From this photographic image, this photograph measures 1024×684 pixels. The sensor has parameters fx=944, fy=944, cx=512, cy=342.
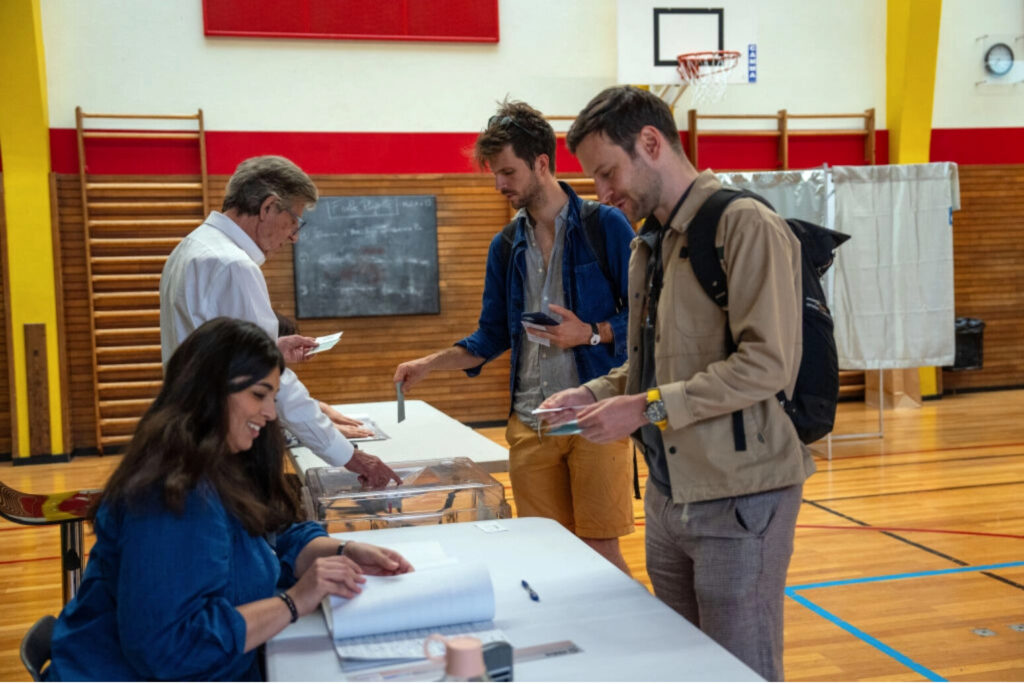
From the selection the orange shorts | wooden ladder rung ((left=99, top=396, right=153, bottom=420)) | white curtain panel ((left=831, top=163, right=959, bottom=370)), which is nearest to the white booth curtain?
white curtain panel ((left=831, top=163, right=959, bottom=370))

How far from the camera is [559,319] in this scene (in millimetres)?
2570

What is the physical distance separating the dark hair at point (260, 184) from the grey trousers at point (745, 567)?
1558 mm

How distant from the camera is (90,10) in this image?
719 centimetres

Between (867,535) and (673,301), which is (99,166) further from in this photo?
(673,301)

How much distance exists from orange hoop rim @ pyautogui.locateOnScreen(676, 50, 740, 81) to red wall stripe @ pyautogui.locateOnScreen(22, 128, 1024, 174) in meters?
0.68

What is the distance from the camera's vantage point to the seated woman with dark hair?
4.66 feet

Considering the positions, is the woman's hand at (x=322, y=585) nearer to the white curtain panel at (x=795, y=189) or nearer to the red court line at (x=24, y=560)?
the red court line at (x=24, y=560)

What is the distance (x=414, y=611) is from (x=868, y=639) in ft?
7.63

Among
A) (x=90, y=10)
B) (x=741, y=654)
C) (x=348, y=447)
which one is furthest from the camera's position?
(x=90, y=10)

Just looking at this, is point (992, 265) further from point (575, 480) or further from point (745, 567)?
point (745, 567)

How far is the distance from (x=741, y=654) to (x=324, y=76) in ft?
22.5

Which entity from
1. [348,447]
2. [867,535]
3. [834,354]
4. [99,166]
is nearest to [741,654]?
[834,354]

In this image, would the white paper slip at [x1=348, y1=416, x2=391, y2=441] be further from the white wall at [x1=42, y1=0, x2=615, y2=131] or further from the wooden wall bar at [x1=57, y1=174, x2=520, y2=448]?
the white wall at [x1=42, y1=0, x2=615, y2=131]

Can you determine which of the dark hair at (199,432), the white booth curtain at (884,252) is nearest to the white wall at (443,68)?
the white booth curtain at (884,252)
